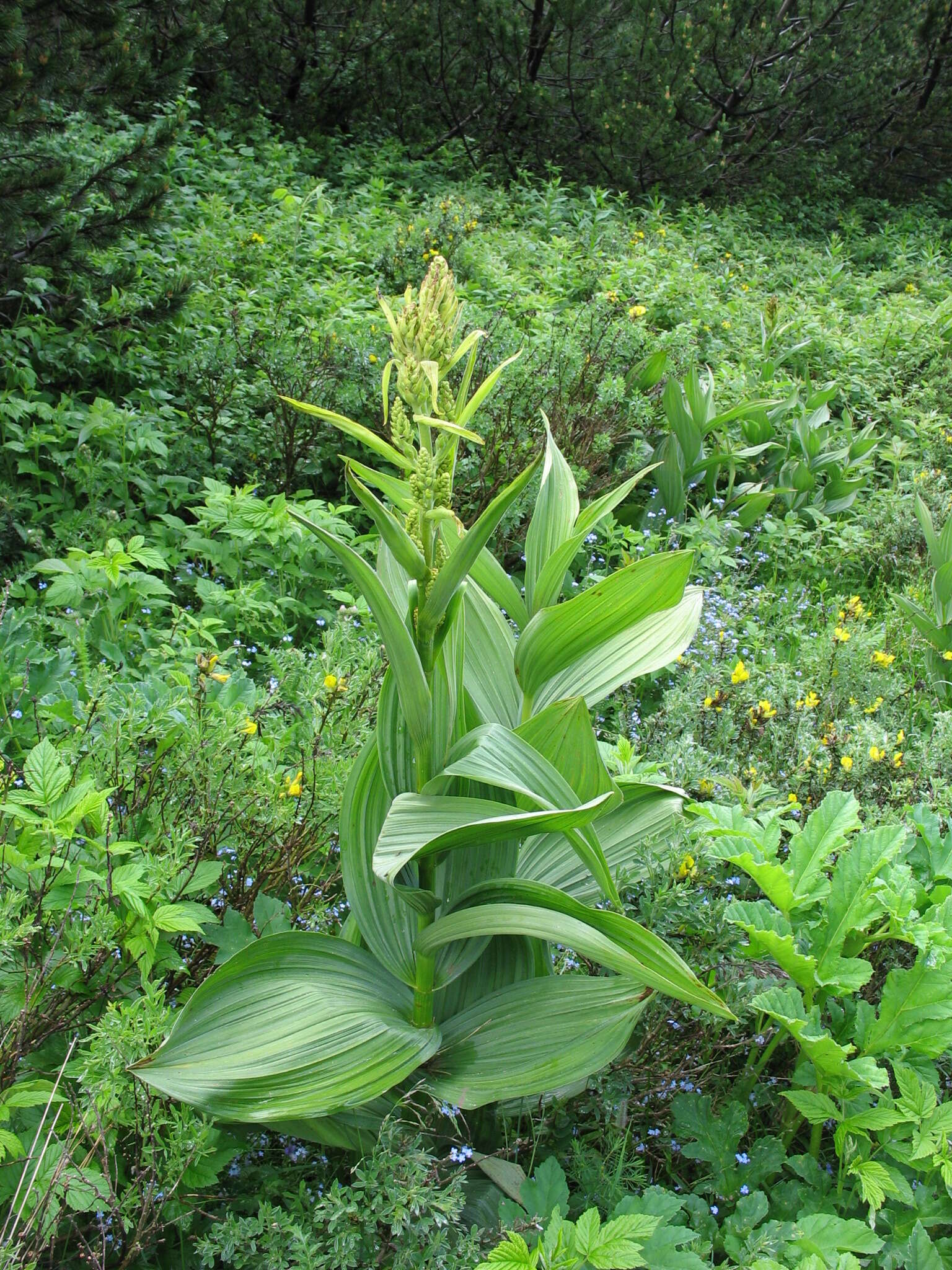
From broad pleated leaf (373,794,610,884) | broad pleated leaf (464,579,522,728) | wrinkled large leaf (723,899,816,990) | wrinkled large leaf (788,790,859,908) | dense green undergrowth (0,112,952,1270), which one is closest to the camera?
broad pleated leaf (373,794,610,884)

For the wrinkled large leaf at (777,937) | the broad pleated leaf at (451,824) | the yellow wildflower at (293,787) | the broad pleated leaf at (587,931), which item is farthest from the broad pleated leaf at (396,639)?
the wrinkled large leaf at (777,937)

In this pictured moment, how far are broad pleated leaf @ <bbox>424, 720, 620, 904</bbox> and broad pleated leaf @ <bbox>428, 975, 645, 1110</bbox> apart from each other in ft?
0.63

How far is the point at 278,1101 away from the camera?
132 centimetres

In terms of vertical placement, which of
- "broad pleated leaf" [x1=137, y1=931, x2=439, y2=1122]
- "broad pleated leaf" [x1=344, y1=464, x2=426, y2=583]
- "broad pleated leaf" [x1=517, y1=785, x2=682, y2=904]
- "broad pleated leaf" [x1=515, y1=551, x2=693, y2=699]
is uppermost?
"broad pleated leaf" [x1=344, y1=464, x2=426, y2=583]

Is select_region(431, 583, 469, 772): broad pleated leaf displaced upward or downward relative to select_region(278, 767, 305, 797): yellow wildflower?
upward

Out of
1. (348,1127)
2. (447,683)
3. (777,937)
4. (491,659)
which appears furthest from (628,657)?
(348,1127)

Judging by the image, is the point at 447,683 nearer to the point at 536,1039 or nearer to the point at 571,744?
the point at 571,744

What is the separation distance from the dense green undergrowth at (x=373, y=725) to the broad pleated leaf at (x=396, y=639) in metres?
0.46

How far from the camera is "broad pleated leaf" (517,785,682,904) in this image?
1.71 m

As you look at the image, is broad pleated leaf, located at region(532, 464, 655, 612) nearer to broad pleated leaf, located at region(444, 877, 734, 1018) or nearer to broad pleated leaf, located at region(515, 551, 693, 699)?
broad pleated leaf, located at region(515, 551, 693, 699)

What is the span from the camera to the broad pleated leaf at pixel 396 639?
131 centimetres

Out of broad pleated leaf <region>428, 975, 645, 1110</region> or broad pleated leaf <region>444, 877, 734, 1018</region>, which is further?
broad pleated leaf <region>428, 975, 645, 1110</region>

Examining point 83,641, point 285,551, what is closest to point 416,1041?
point 83,641

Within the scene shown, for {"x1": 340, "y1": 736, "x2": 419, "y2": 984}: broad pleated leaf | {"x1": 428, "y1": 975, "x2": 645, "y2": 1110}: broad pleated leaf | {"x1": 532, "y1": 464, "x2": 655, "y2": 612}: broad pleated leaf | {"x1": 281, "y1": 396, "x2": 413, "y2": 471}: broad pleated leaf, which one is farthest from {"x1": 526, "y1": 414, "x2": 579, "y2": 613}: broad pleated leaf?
{"x1": 428, "y1": 975, "x2": 645, "y2": 1110}: broad pleated leaf
